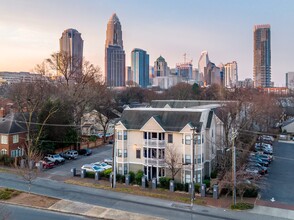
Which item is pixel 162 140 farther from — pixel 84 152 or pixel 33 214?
pixel 84 152

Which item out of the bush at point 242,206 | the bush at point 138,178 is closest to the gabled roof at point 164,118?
the bush at point 138,178

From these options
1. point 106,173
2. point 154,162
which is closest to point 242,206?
point 154,162

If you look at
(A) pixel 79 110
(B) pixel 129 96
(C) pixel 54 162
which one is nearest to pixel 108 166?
(C) pixel 54 162

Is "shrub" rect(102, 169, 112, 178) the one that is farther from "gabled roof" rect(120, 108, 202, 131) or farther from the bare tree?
the bare tree

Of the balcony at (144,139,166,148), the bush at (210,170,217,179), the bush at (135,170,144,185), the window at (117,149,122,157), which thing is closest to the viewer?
the bush at (135,170,144,185)

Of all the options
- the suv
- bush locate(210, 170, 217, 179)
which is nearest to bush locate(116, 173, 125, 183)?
bush locate(210, 170, 217, 179)

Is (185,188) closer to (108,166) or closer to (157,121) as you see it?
(157,121)
